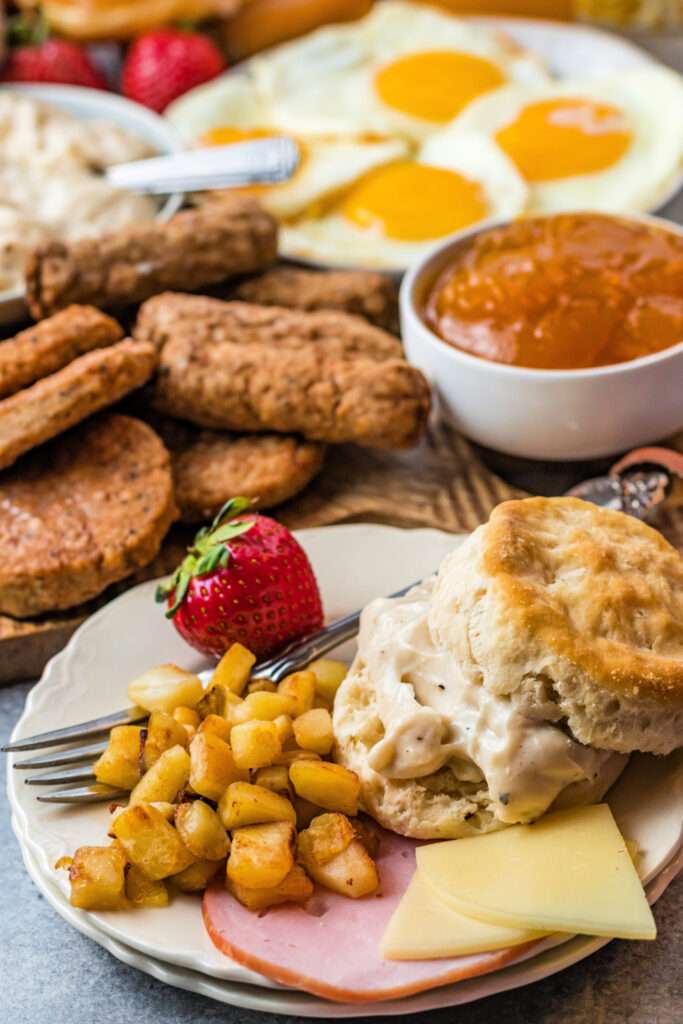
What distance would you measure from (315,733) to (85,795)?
0.39m

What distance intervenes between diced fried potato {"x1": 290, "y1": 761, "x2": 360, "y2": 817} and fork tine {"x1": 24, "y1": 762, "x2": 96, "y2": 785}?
373 mm

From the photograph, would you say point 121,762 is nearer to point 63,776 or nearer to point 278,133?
point 63,776

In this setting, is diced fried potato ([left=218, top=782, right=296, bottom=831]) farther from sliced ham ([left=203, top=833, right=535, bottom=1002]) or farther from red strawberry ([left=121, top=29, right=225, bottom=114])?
red strawberry ([left=121, top=29, right=225, bottom=114])

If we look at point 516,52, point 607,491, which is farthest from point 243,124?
point 607,491

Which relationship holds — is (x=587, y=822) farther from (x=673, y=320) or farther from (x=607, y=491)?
(x=673, y=320)

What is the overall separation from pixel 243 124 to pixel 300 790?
3104mm

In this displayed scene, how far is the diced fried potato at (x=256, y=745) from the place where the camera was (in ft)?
6.10

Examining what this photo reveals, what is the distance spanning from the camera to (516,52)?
180 inches

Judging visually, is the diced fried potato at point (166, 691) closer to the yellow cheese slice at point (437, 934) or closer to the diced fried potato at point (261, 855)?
the diced fried potato at point (261, 855)

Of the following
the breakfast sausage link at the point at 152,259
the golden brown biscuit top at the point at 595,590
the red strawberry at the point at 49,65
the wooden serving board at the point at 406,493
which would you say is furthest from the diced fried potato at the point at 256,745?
the red strawberry at the point at 49,65

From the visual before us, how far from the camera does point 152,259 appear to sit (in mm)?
3109

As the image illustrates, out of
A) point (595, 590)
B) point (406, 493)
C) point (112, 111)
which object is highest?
point (595, 590)

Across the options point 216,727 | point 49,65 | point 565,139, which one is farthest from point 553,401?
point 49,65

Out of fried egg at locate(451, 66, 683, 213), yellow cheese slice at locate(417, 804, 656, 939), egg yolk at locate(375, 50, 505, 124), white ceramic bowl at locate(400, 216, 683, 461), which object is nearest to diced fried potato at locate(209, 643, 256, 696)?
yellow cheese slice at locate(417, 804, 656, 939)
